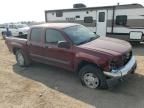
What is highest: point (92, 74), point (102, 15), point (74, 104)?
point (102, 15)

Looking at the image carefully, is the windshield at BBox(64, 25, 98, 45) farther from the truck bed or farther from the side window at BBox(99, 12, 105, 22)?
the side window at BBox(99, 12, 105, 22)

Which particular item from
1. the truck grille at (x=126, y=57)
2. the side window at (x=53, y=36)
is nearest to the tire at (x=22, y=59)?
the side window at (x=53, y=36)

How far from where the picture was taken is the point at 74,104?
4.58 m

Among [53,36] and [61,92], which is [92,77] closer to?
[61,92]

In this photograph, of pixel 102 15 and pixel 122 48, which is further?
pixel 102 15

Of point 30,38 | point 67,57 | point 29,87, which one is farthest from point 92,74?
point 30,38

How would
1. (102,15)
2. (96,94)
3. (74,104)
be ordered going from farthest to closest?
(102,15) → (96,94) → (74,104)

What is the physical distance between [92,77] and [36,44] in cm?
259

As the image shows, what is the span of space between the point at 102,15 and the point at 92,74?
7794 millimetres

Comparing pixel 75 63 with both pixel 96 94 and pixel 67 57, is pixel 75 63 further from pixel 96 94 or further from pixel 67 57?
pixel 96 94

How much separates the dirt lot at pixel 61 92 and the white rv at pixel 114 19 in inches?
186

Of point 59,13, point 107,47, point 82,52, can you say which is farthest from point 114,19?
point 82,52

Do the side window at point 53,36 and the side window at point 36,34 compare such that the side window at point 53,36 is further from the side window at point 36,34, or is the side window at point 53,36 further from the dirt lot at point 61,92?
the dirt lot at point 61,92

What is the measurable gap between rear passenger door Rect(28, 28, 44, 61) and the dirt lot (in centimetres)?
69
